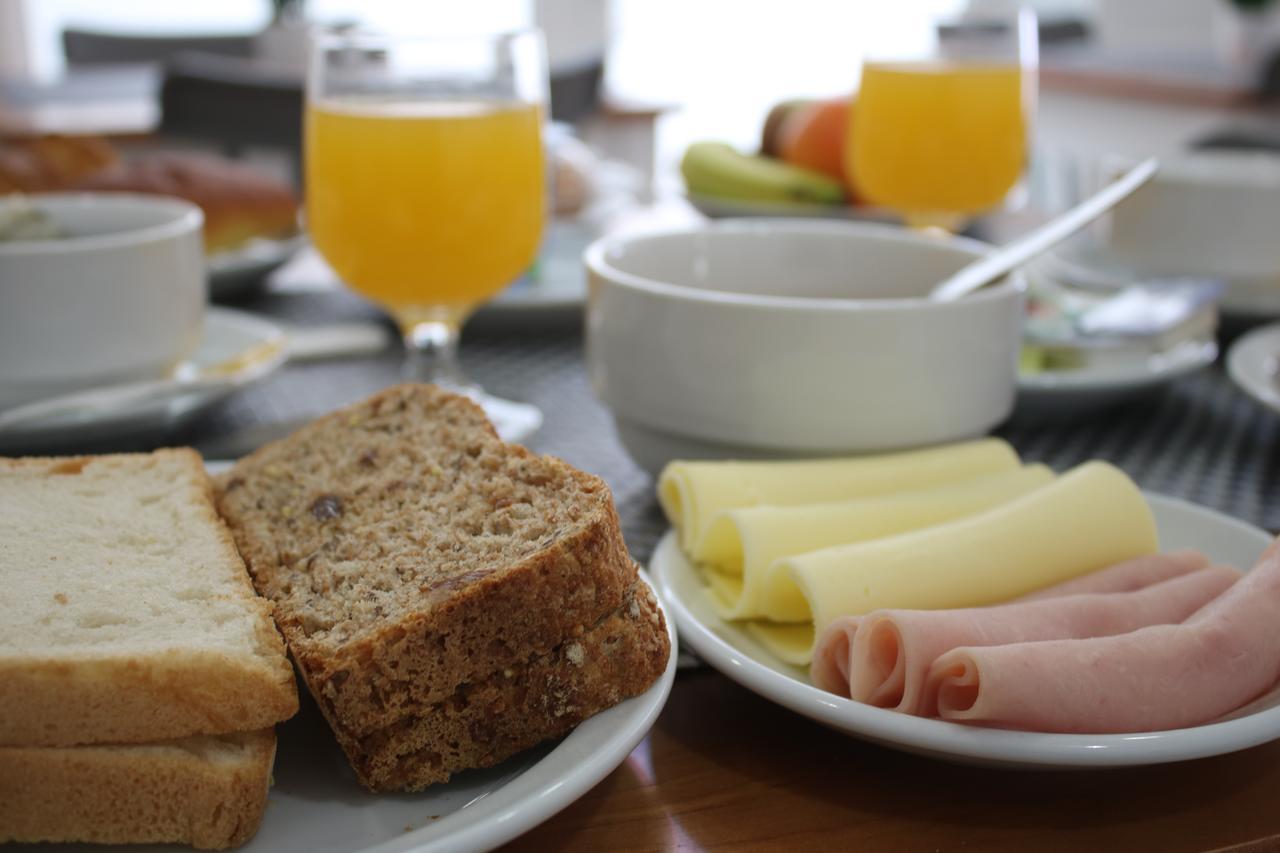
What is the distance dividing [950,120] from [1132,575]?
984mm

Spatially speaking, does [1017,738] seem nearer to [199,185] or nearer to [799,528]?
[799,528]

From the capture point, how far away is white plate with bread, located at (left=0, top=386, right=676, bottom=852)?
1.66 ft

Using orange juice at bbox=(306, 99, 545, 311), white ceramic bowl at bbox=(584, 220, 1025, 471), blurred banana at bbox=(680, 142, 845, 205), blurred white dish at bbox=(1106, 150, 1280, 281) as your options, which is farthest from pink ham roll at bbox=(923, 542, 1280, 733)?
blurred banana at bbox=(680, 142, 845, 205)

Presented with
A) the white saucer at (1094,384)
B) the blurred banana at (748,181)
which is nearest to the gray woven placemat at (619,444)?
the white saucer at (1094,384)

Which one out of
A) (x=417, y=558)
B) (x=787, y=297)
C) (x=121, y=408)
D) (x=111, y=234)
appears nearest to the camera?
(x=417, y=558)

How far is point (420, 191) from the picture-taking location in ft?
3.77

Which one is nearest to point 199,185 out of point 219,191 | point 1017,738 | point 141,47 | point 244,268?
point 219,191

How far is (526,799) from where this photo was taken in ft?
1.60

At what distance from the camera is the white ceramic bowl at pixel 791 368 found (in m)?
0.85

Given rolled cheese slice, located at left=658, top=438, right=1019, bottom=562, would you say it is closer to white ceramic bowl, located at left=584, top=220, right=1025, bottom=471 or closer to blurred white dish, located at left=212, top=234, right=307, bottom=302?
white ceramic bowl, located at left=584, top=220, right=1025, bottom=471

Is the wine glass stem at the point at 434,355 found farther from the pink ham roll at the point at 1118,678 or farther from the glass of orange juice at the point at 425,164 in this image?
the pink ham roll at the point at 1118,678

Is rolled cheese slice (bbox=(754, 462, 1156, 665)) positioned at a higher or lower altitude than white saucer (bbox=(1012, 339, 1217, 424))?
higher

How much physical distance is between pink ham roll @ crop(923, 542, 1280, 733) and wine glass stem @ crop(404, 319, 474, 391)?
0.65 m

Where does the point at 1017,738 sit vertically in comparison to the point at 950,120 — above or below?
below
